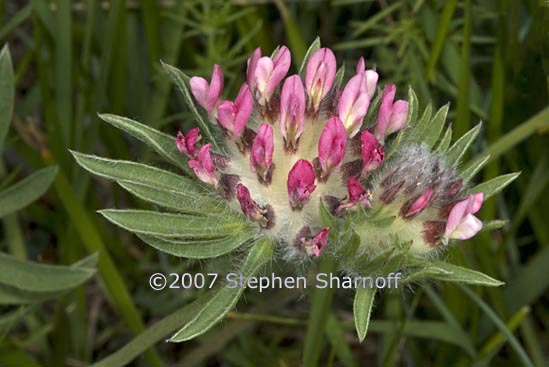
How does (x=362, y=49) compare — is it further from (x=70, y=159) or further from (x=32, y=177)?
(x=32, y=177)

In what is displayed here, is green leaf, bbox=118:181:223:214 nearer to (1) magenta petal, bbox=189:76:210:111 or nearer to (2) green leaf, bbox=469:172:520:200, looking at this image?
(1) magenta petal, bbox=189:76:210:111

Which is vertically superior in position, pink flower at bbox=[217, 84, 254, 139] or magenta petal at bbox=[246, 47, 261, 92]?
magenta petal at bbox=[246, 47, 261, 92]

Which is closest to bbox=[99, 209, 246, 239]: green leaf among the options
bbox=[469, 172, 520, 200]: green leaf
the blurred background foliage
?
bbox=[469, 172, 520, 200]: green leaf

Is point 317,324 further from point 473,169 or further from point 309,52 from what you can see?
point 309,52

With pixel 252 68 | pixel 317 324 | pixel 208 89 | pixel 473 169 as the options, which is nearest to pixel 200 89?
pixel 208 89

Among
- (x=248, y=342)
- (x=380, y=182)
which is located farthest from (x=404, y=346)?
(x=380, y=182)

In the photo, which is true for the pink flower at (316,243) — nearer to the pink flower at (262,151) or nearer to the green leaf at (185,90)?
the pink flower at (262,151)
